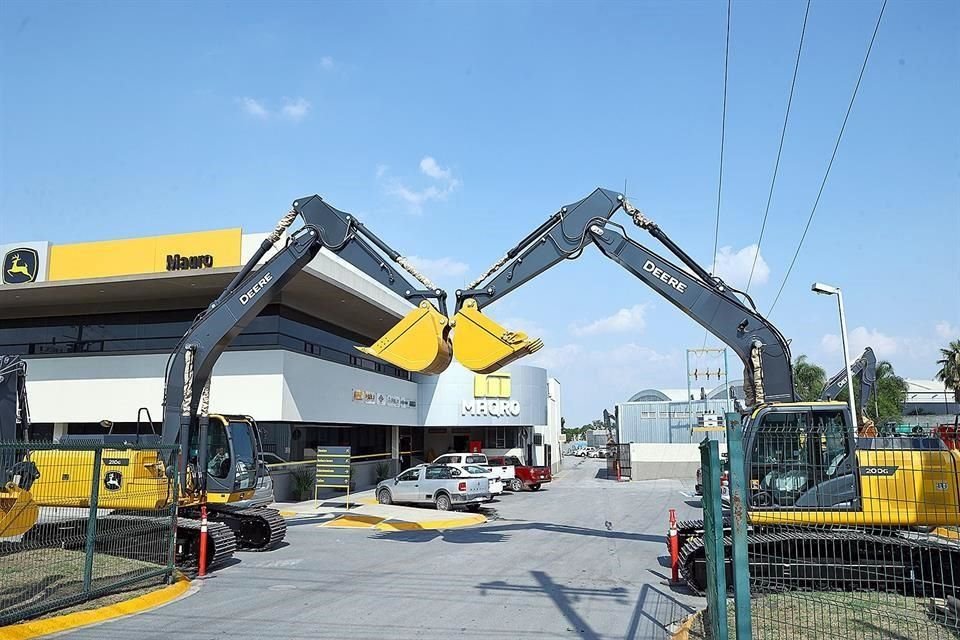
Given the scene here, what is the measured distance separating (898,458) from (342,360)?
24.2 m

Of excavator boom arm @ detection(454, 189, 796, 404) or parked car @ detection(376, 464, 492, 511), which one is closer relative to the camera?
excavator boom arm @ detection(454, 189, 796, 404)

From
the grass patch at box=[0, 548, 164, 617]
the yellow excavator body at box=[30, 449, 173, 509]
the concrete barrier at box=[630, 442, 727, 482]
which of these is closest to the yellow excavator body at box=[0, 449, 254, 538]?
the yellow excavator body at box=[30, 449, 173, 509]

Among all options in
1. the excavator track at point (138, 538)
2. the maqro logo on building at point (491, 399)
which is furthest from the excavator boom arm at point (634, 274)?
the maqro logo on building at point (491, 399)

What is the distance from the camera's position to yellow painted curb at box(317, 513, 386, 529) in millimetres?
20917

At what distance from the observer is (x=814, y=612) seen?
8.38 meters

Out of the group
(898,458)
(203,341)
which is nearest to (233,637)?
(203,341)

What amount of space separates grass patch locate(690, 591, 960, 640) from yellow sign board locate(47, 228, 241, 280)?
1999 cm

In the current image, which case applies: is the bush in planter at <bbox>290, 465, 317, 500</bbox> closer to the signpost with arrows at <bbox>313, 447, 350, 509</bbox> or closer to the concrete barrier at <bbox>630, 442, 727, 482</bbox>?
the signpost with arrows at <bbox>313, 447, 350, 509</bbox>

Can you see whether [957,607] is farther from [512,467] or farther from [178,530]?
[512,467]

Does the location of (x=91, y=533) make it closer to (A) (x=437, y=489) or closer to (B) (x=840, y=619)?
(B) (x=840, y=619)

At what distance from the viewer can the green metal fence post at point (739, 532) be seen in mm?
5645

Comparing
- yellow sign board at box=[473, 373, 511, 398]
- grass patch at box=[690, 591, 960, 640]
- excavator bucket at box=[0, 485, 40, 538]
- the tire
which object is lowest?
the tire

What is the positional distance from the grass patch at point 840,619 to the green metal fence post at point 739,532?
1919mm

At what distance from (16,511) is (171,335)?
1731cm
